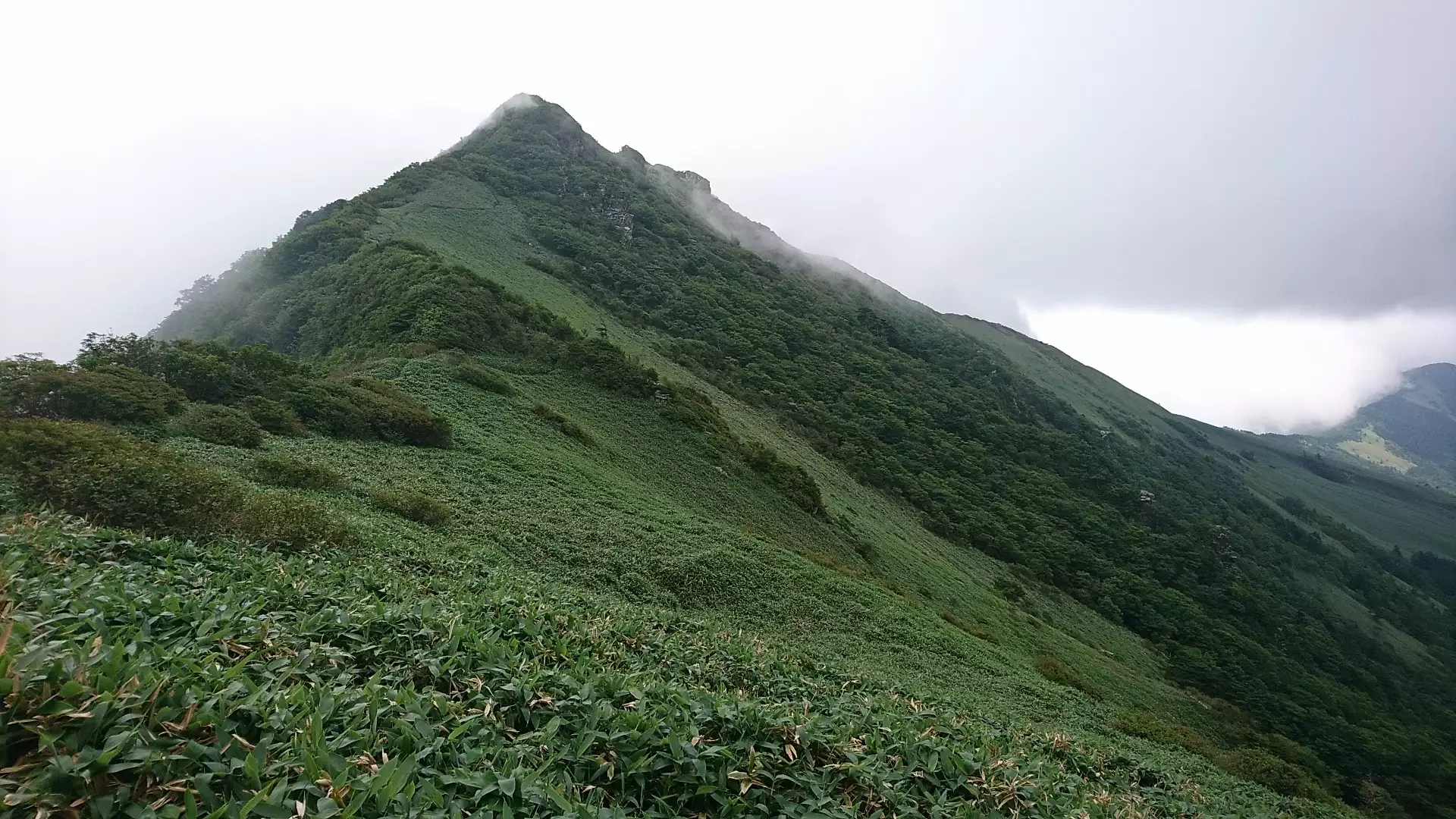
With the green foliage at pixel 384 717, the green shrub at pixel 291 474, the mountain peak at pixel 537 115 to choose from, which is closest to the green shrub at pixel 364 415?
the green shrub at pixel 291 474

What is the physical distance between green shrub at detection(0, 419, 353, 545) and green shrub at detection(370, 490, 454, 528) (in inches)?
138

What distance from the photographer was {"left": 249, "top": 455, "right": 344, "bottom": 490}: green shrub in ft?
41.4

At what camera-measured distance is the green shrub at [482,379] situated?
82.8 ft

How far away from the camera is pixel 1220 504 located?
270ft

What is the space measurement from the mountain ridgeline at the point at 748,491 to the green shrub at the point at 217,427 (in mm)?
122

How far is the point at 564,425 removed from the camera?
82.0ft

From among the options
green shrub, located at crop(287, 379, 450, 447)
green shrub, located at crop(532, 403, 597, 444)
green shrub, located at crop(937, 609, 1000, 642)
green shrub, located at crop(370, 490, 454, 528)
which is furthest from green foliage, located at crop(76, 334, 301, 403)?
green shrub, located at crop(937, 609, 1000, 642)

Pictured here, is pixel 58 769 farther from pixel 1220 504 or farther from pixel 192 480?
pixel 1220 504

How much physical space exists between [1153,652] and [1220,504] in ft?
172

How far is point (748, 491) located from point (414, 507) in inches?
632

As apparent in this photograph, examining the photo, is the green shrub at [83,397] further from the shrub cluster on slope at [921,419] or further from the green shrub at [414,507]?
the shrub cluster on slope at [921,419]

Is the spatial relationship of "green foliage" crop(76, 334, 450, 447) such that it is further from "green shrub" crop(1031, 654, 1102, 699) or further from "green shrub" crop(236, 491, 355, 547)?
"green shrub" crop(1031, 654, 1102, 699)

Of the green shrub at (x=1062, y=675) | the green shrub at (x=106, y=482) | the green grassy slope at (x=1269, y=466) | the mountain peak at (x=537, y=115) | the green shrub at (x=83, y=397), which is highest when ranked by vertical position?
the mountain peak at (x=537, y=115)

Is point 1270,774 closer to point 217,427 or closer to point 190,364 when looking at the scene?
point 217,427
